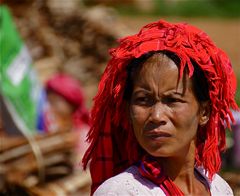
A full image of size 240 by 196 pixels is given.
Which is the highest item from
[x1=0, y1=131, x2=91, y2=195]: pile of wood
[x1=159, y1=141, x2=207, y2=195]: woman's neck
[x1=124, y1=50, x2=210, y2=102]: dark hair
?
[x1=124, y1=50, x2=210, y2=102]: dark hair

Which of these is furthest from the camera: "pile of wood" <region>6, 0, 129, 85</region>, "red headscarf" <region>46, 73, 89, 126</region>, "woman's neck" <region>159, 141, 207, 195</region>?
"pile of wood" <region>6, 0, 129, 85</region>

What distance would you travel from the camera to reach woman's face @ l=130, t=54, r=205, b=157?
9.61ft

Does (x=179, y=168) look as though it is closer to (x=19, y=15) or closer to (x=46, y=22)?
(x=19, y=15)

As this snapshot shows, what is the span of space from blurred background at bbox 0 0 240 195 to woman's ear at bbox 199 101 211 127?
51.9 inches

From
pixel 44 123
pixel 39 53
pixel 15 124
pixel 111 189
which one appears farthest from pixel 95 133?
pixel 39 53

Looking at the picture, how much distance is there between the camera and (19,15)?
774 cm

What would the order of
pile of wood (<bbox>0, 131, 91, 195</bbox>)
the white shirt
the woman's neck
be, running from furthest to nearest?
pile of wood (<bbox>0, 131, 91, 195</bbox>)
the woman's neck
the white shirt

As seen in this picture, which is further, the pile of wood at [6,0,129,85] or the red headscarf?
the pile of wood at [6,0,129,85]

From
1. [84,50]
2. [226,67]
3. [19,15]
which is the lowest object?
[84,50]

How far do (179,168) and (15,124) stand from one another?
2342 millimetres

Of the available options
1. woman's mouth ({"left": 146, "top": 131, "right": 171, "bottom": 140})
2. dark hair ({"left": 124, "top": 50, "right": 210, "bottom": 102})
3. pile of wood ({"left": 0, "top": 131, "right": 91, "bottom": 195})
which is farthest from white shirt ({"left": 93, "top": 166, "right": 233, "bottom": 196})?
pile of wood ({"left": 0, "top": 131, "right": 91, "bottom": 195})

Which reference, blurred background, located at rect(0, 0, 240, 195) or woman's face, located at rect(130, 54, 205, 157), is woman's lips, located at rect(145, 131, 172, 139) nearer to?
woman's face, located at rect(130, 54, 205, 157)

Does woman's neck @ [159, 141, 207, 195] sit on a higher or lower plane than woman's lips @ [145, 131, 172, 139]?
lower

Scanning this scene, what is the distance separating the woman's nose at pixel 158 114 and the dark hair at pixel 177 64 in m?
0.12
